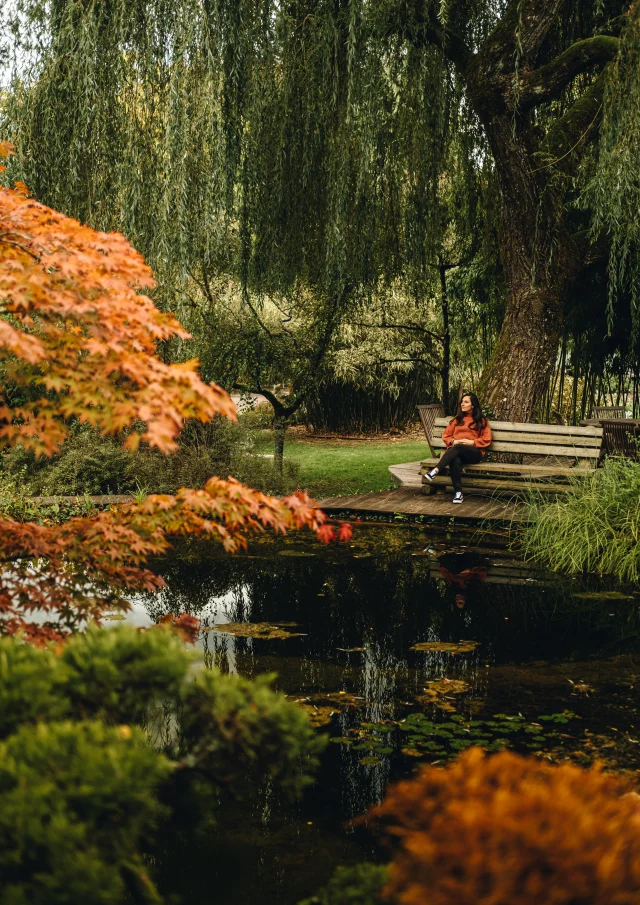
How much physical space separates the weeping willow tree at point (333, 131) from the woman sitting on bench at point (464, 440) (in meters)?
0.47

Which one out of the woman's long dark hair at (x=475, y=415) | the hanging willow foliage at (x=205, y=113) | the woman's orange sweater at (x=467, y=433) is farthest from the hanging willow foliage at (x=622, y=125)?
the woman's orange sweater at (x=467, y=433)

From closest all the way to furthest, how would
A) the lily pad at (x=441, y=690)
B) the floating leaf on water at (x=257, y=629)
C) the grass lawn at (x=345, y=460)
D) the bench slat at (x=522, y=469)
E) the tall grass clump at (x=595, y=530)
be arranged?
the lily pad at (x=441, y=690), the floating leaf on water at (x=257, y=629), the tall grass clump at (x=595, y=530), the bench slat at (x=522, y=469), the grass lawn at (x=345, y=460)

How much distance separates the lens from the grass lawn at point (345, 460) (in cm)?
1238

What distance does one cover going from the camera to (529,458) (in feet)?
30.3

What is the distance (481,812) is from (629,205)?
271 inches

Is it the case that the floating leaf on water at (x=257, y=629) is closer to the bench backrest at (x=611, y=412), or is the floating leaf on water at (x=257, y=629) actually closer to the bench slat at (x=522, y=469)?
the bench slat at (x=522, y=469)

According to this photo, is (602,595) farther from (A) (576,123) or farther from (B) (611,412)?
(B) (611,412)

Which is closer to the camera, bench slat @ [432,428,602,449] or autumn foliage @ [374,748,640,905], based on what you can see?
autumn foliage @ [374,748,640,905]

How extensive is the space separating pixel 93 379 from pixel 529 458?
7.38m

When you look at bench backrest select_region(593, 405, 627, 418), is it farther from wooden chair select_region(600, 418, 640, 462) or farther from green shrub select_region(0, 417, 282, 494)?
green shrub select_region(0, 417, 282, 494)

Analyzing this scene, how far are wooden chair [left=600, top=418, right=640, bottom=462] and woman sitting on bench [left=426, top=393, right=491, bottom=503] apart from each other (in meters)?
1.20

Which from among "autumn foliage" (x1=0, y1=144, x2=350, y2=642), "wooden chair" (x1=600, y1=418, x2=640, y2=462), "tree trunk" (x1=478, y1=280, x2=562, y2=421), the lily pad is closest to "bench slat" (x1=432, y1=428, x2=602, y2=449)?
"wooden chair" (x1=600, y1=418, x2=640, y2=462)

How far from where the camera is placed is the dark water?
289 centimetres

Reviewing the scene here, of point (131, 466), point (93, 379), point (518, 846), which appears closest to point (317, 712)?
point (93, 379)
